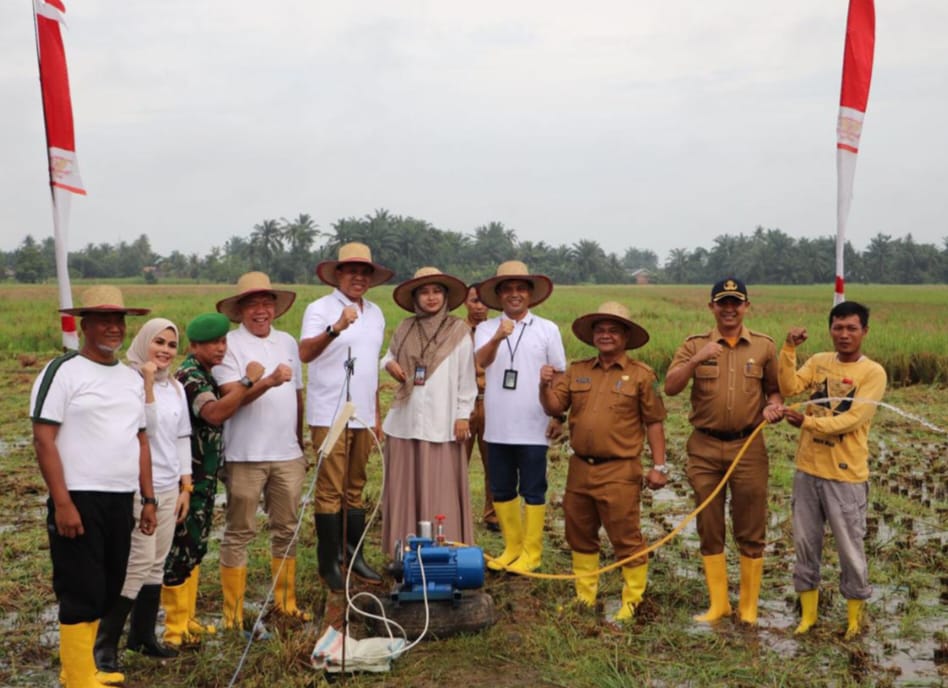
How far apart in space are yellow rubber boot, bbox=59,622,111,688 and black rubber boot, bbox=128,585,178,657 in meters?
0.43

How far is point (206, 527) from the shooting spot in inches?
174

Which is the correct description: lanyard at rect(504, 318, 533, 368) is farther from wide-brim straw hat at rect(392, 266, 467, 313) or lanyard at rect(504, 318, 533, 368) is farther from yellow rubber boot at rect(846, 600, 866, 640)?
yellow rubber boot at rect(846, 600, 866, 640)

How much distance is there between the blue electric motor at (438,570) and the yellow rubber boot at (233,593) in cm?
81

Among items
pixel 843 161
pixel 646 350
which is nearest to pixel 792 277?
pixel 646 350

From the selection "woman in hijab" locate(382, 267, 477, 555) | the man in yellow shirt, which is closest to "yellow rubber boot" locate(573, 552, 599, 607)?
"woman in hijab" locate(382, 267, 477, 555)

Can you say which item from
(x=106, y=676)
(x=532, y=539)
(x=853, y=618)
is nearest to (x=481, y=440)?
(x=532, y=539)

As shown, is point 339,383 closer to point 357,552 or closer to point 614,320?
point 357,552

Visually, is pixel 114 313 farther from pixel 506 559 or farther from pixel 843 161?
pixel 843 161

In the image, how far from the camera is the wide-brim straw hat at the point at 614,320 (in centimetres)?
476

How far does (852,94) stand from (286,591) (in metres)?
4.37

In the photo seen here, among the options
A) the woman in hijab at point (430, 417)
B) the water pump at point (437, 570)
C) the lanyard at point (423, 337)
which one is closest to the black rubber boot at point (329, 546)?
the woman in hijab at point (430, 417)

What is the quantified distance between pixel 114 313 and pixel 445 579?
2066mm

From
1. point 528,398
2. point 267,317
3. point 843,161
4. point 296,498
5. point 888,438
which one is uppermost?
point 843,161

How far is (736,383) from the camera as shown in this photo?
4602mm
